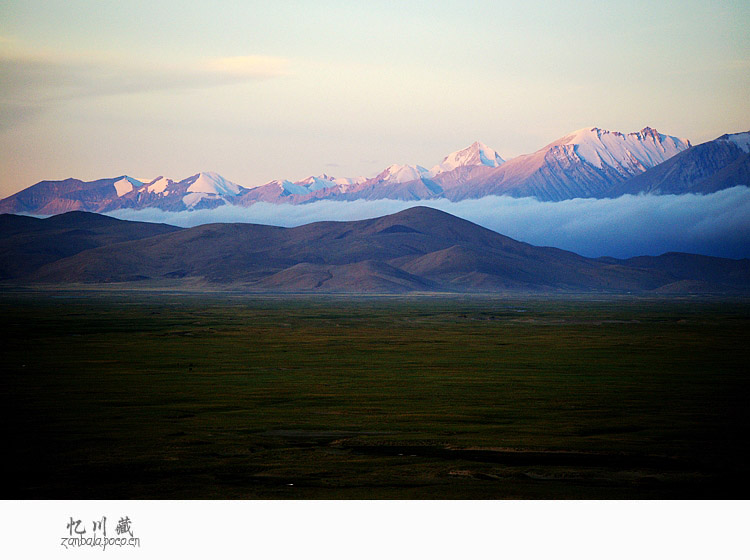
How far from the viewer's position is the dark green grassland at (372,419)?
889 inches

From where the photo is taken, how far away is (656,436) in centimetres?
2822

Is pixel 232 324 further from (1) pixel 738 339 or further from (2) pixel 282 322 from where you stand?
(1) pixel 738 339

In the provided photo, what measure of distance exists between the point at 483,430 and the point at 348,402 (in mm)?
7344

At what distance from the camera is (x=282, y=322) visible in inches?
3369

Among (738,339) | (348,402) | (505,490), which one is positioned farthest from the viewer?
(738,339)

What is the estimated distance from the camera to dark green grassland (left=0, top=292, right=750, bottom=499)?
22.6 m

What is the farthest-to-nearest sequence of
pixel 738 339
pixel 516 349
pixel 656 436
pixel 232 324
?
pixel 232 324 < pixel 738 339 < pixel 516 349 < pixel 656 436

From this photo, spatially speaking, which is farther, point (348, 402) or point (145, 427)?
point (348, 402)

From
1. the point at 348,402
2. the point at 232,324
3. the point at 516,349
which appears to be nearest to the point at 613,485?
the point at 348,402

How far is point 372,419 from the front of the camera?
31.2 metres
